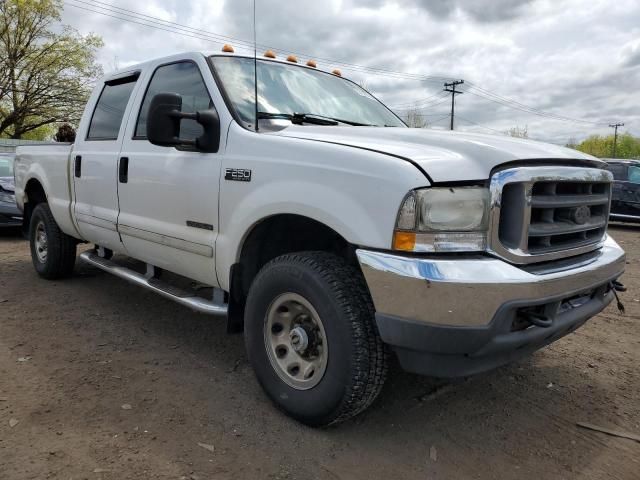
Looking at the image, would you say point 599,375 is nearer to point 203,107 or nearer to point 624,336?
point 624,336

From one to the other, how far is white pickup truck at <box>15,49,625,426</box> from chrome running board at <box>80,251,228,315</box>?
0.06 ft

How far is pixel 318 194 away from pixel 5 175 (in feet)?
29.3

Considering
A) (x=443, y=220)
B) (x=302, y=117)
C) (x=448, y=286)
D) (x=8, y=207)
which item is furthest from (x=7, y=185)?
(x=448, y=286)

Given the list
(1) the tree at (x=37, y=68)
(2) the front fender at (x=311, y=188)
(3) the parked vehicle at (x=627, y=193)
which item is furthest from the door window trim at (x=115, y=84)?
(1) the tree at (x=37, y=68)

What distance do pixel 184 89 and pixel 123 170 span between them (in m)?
0.81

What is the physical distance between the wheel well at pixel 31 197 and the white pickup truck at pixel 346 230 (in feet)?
7.70

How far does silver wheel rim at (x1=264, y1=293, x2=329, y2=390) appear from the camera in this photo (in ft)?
8.55

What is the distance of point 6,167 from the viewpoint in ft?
31.6

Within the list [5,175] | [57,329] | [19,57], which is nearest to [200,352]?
[57,329]

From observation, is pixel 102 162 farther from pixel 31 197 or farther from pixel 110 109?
pixel 31 197

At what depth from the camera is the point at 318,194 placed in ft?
8.08

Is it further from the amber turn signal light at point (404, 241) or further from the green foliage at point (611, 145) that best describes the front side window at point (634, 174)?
the green foliage at point (611, 145)

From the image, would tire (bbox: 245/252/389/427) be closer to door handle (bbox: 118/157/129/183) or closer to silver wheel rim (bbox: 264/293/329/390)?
silver wheel rim (bbox: 264/293/329/390)

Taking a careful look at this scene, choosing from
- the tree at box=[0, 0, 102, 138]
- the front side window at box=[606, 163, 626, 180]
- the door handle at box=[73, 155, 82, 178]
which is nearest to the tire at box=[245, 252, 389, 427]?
the door handle at box=[73, 155, 82, 178]
